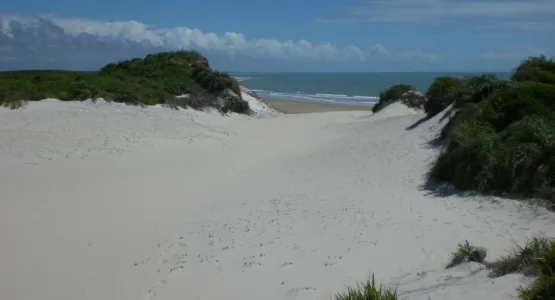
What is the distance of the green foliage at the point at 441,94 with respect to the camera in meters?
22.1

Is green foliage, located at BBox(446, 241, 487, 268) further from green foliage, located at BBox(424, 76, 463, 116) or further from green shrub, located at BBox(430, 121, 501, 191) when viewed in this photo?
green foliage, located at BBox(424, 76, 463, 116)

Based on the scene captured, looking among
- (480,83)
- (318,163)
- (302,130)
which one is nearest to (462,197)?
(318,163)

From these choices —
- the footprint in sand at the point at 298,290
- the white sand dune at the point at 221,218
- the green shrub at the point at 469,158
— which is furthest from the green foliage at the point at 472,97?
the footprint in sand at the point at 298,290

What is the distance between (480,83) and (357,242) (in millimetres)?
12300

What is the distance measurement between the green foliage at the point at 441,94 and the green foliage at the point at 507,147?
228 inches

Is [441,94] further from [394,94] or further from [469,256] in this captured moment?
[469,256]

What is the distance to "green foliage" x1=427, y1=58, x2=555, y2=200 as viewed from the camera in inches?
440

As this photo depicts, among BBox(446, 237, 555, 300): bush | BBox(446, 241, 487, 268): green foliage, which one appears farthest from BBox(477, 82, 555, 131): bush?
BBox(446, 237, 555, 300): bush

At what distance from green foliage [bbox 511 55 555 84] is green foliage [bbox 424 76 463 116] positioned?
251cm

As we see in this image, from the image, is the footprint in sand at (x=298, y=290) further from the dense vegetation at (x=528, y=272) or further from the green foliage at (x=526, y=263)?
the green foliage at (x=526, y=263)

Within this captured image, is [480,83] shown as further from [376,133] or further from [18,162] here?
[18,162]

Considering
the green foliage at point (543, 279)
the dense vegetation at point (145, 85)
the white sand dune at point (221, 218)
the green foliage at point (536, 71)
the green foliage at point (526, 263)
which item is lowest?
→ the white sand dune at point (221, 218)

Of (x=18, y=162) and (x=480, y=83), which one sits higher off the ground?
(x=480, y=83)

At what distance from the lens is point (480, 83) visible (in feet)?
63.7
